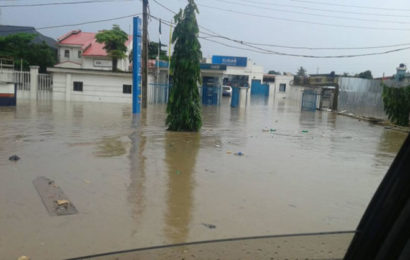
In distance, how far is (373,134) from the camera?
1505cm

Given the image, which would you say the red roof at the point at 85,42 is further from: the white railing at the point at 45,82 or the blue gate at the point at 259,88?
the blue gate at the point at 259,88

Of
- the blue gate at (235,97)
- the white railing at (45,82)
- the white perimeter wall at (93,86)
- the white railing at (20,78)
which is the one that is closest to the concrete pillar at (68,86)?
the white perimeter wall at (93,86)

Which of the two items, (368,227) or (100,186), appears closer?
(368,227)

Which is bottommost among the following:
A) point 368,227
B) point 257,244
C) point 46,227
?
point 46,227

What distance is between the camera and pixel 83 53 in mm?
39938

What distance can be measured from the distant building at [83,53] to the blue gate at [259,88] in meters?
24.0

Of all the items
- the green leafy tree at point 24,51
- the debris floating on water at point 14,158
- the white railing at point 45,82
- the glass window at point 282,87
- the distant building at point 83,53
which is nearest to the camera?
the debris floating on water at point 14,158

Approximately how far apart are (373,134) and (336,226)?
11.6m

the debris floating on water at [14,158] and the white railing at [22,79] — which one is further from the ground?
the white railing at [22,79]

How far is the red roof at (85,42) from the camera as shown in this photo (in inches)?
1569

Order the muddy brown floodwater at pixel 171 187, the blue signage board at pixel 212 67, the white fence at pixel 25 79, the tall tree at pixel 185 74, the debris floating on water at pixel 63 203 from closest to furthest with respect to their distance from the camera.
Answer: the muddy brown floodwater at pixel 171 187 → the debris floating on water at pixel 63 203 → the tall tree at pixel 185 74 → the white fence at pixel 25 79 → the blue signage board at pixel 212 67

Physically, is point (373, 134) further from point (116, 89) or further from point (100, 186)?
point (116, 89)

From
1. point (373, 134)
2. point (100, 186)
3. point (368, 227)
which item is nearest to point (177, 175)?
point (100, 186)

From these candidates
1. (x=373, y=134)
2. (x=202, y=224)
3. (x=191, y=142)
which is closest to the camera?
(x=202, y=224)
